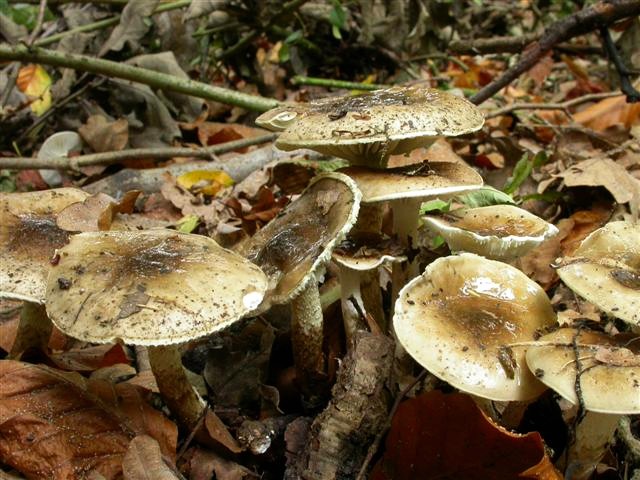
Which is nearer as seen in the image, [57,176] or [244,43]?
[57,176]

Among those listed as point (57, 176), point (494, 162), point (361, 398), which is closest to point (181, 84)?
point (57, 176)

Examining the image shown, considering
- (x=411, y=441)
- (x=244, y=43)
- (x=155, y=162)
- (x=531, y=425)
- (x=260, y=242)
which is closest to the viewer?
(x=411, y=441)

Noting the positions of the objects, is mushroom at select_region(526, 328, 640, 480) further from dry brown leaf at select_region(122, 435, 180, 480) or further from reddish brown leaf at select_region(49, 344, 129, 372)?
reddish brown leaf at select_region(49, 344, 129, 372)

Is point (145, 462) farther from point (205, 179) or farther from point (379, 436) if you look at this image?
point (205, 179)

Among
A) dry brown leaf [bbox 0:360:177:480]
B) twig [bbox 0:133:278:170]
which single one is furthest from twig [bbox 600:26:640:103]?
dry brown leaf [bbox 0:360:177:480]

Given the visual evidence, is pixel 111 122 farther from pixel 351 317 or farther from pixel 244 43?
pixel 351 317

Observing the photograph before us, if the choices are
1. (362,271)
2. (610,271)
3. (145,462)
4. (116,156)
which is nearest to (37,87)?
(116,156)
